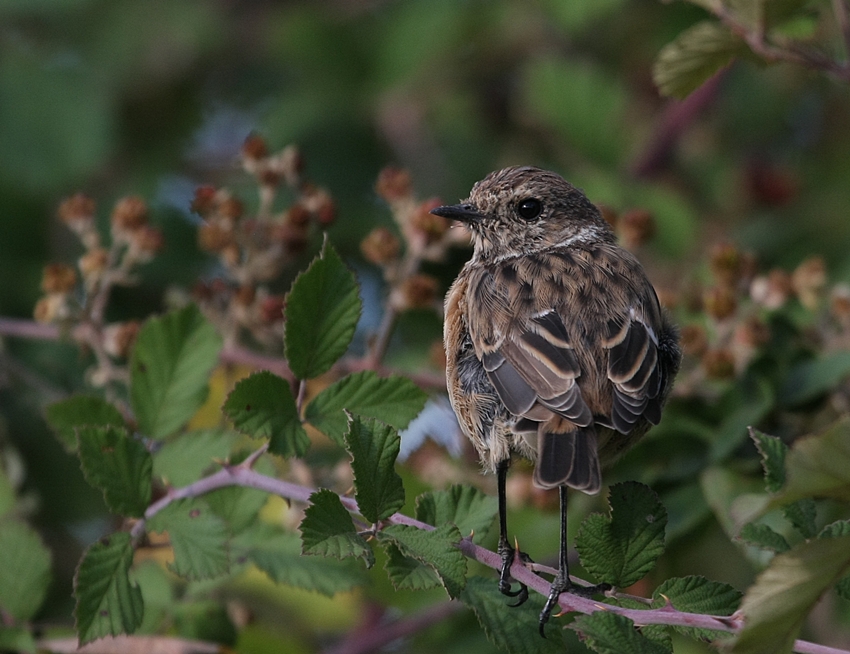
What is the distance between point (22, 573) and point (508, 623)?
4.99 ft

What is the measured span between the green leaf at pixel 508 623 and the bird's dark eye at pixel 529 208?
1.91 metres

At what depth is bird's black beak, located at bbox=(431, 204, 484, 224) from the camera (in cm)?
384

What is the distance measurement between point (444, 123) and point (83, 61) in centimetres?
209

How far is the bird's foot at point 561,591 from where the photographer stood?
100 inches

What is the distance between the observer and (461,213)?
397cm

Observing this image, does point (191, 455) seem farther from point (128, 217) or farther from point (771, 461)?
point (771, 461)

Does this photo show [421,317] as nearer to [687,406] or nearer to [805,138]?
[687,406]

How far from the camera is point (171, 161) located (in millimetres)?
5996

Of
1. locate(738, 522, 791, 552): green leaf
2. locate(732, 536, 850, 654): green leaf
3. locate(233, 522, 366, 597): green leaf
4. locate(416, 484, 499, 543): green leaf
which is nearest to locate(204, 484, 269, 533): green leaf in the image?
locate(233, 522, 366, 597): green leaf

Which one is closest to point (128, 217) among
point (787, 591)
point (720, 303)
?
point (720, 303)

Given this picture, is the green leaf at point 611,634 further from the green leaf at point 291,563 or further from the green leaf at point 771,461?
the green leaf at point 291,563

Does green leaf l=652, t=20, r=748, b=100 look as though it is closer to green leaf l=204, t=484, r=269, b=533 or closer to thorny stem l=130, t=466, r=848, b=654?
Answer: thorny stem l=130, t=466, r=848, b=654

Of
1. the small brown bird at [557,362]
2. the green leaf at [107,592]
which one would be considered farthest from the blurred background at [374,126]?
the green leaf at [107,592]

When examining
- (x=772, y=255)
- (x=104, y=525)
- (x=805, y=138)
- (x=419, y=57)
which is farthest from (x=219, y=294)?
(x=805, y=138)
